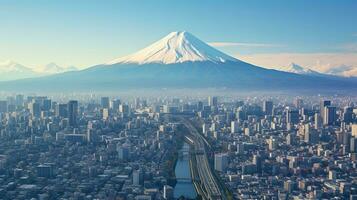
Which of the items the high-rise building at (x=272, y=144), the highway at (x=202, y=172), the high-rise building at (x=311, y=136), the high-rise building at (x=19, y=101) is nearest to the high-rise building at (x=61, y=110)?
the high-rise building at (x=19, y=101)

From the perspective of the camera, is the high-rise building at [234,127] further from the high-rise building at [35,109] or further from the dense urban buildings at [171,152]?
the high-rise building at [35,109]

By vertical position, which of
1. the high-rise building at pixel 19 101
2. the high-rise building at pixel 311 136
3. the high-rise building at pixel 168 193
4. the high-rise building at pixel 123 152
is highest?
the high-rise building at pixel 19 101

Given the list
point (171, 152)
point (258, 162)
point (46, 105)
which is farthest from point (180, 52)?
point (258, 162)

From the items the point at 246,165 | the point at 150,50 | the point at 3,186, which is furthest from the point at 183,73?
the point at 3,186

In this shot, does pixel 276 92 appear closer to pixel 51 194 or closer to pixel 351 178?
pixel 351 178

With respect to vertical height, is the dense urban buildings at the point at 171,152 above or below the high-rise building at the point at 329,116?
below

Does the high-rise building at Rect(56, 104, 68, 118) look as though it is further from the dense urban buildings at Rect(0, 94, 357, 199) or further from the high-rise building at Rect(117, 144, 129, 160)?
the high-rise building at Rect(117, 144, 129, 160)
